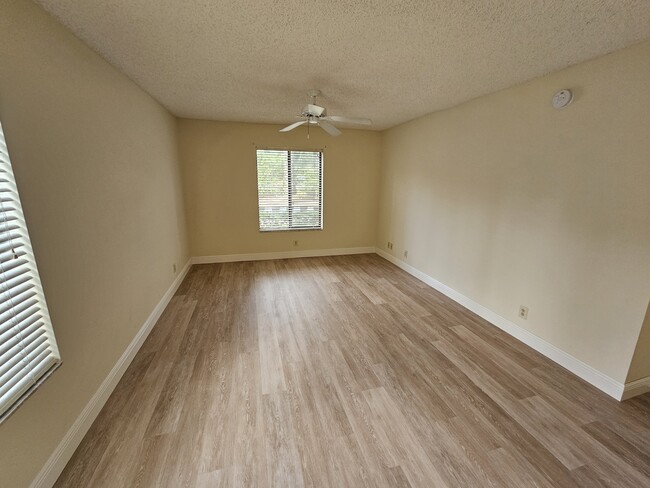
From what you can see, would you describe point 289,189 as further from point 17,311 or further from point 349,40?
point 17,311

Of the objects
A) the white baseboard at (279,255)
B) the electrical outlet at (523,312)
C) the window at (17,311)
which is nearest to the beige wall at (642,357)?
the electrical outlet at (523,312)

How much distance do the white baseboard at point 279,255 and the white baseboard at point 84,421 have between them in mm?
2117

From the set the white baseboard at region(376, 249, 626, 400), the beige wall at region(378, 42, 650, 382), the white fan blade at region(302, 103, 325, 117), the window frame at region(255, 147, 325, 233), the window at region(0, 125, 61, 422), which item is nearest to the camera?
the window at region(0, 125, 61, 422)

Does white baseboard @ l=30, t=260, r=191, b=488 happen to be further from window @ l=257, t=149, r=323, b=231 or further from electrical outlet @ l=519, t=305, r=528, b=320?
electrical outlet @ l=519, t=305, r=528, b=320

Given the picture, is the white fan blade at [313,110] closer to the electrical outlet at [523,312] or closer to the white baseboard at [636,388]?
the electrical outlet at [523,312]

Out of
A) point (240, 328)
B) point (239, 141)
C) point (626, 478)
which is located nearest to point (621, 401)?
point (626, 478)

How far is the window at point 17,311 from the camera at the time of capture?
3.62ft

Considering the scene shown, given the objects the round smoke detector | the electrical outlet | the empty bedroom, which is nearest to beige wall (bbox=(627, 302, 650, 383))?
the empty bedroom

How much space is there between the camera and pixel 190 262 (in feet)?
14.7

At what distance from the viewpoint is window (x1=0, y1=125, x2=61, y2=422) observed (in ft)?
3.62

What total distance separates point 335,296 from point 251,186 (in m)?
2.38

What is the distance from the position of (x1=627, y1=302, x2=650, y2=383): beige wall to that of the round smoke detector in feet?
5.04

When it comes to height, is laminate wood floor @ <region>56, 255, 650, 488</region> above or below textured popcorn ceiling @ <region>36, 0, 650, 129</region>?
below

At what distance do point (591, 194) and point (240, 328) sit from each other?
3113mm
